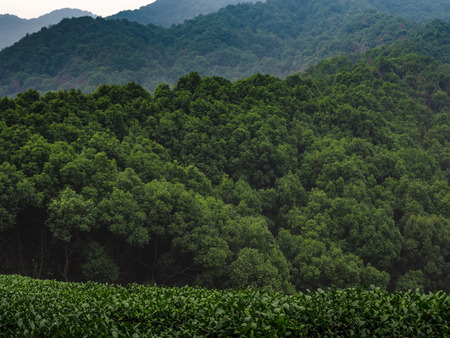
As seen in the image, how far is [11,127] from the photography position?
24109 millimetres

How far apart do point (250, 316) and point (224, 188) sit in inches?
1012

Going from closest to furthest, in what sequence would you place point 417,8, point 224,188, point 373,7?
1. point 224,188
2. point 417,8
3. point 373,7

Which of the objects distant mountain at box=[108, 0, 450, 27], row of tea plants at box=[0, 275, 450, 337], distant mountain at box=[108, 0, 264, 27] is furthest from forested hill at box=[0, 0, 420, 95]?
row of tea plants at box=[0, 275, 450, 337]

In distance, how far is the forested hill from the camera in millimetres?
97750

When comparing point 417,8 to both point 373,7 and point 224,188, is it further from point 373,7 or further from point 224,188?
point 224,188

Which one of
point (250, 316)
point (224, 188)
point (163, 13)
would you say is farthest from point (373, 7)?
point (250, 316)

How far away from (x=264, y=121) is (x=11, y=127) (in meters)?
20.7

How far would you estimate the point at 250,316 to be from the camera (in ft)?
16.7

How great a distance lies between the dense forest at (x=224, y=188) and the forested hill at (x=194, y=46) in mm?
58980

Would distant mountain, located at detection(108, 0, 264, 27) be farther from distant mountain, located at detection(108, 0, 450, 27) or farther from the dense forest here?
the dense forest

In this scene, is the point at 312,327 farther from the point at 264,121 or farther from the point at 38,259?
the point at 264,121

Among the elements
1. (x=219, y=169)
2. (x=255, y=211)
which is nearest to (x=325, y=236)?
(x=255, y=211)

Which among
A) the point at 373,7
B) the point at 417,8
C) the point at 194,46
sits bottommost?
the point at 194,46

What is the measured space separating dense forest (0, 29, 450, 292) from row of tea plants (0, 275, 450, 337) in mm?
12757
